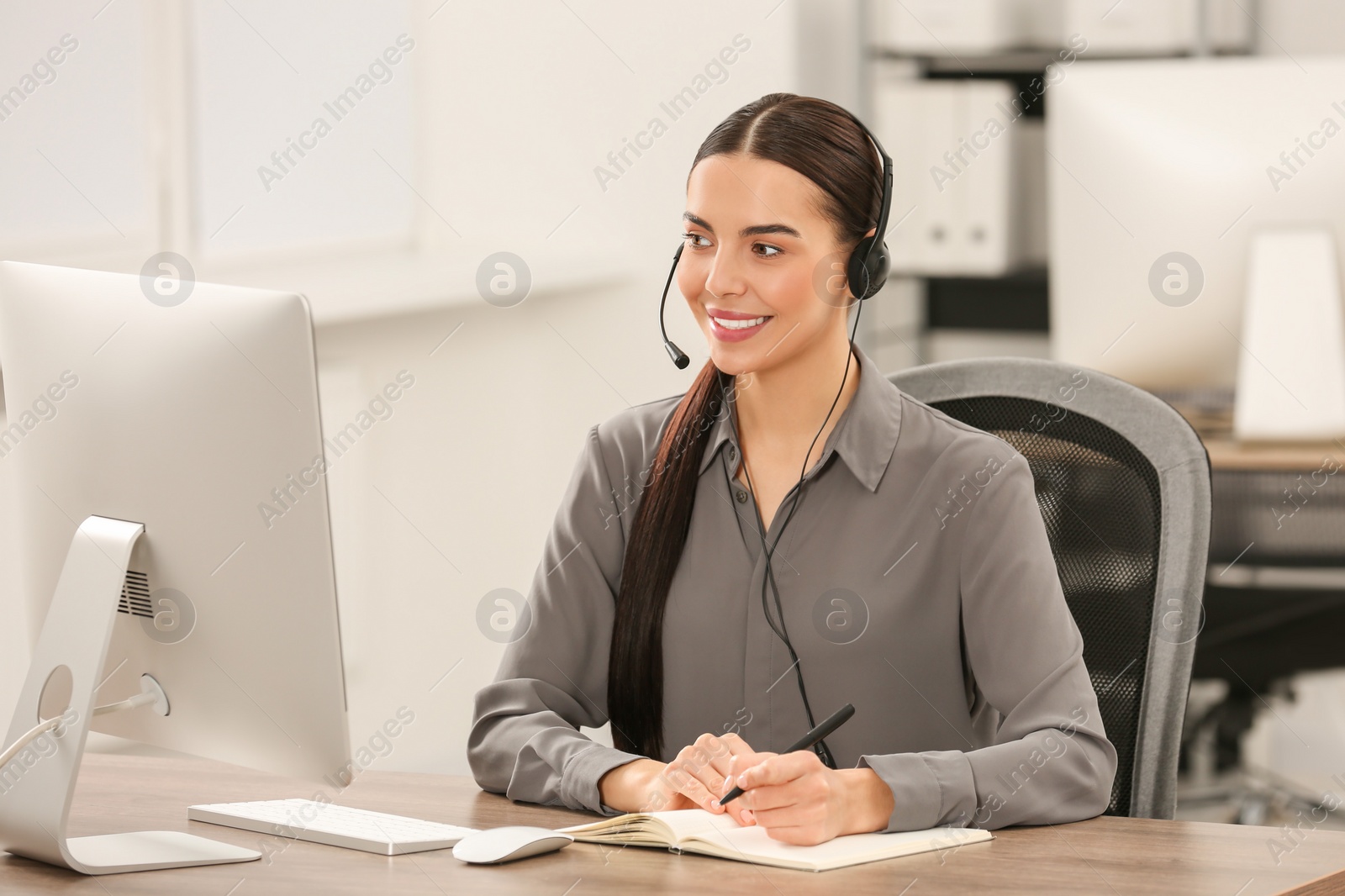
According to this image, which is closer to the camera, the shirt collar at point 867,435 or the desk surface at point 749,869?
the desk surface at point 749,869

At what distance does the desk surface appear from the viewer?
43.6 inches

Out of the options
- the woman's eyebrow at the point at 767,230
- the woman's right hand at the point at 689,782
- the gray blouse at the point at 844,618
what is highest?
the woman's eyebrow at the point at 767,230

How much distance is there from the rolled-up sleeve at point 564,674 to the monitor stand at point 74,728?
0.85ft

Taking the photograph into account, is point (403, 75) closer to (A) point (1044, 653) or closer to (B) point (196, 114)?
(B) point (196, 114)

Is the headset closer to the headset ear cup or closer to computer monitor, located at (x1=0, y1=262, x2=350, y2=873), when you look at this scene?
the headset ear cup

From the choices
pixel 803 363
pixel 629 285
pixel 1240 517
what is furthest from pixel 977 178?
pixel 803 363

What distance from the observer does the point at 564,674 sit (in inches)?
59.4

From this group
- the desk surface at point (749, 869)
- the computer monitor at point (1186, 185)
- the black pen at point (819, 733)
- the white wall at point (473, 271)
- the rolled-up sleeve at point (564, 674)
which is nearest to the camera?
the desk surface at point (749, 869)

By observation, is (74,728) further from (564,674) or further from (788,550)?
(788,550)

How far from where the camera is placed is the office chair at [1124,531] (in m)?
1.51

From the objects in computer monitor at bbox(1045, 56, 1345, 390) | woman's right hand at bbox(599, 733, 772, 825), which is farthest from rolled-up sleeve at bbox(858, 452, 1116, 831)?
computer monitor at bbox(1045, 56, 1345, 390)

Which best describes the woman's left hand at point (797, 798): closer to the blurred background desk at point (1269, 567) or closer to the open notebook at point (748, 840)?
the open notebook at point (748, 840)

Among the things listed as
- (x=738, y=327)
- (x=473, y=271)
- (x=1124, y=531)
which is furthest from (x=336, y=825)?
(x=473, y=271)

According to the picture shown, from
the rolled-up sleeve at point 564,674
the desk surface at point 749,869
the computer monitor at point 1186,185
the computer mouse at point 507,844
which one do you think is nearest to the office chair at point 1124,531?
the desk surface at point 749,869
